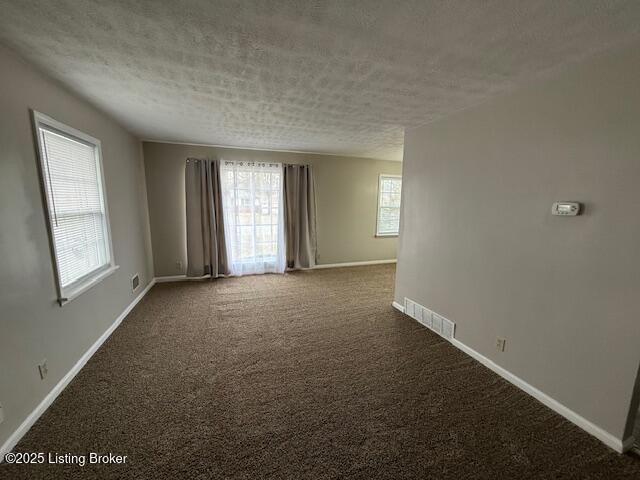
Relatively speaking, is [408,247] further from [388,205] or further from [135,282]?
[135,282]

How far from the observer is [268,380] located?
2.02 meters

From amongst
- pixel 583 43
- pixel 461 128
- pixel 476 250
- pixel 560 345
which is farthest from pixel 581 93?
pixel 560 345

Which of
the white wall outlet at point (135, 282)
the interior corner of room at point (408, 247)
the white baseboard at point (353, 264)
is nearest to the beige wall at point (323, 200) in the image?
the white baseboard at point (353, 264)

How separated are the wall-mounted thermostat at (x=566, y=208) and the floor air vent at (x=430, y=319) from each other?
136 cm

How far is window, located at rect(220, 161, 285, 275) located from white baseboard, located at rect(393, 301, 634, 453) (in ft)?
11.3

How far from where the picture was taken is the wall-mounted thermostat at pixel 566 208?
1.57 m

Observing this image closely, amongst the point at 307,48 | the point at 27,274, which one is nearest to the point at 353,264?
the point at 307,48

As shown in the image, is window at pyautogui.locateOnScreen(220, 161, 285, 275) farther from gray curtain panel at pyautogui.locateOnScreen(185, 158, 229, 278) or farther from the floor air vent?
the floor air vent

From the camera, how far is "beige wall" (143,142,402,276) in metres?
4.11

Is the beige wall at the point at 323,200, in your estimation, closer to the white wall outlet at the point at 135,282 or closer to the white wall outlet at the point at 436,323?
the white wall outlet at the point at 135,282

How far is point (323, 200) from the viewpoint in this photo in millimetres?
5137

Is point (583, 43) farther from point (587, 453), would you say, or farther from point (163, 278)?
point (163, 278)

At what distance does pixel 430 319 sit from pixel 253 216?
3283 mm

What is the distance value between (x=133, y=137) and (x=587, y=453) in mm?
5378
